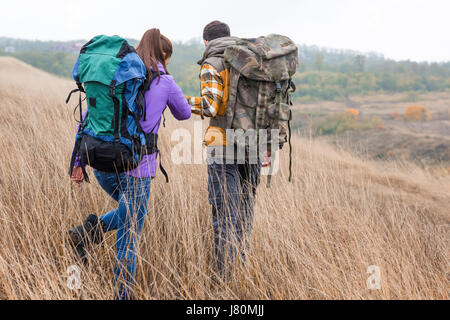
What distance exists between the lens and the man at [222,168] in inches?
86.0

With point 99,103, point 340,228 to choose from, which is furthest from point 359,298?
point 99,103

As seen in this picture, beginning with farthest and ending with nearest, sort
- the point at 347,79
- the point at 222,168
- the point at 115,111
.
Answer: the point at 347,79, the point at 222,168, the point at 115,111

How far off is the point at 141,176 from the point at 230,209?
2.40 ft

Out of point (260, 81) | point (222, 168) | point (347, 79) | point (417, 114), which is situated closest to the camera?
point (260, 81)

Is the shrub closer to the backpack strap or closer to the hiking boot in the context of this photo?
the hiking boot

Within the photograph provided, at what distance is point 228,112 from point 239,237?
36.4 inches

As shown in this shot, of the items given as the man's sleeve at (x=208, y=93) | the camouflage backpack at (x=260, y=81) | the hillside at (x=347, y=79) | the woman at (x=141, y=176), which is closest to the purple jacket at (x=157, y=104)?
the woman at (x=141, y=176)

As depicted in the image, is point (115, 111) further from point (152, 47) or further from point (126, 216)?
point (126, 216)

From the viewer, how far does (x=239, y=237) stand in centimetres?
239

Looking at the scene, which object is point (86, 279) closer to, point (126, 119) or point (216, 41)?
point (126, 119)

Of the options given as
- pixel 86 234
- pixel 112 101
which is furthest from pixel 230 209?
pixel 112 101

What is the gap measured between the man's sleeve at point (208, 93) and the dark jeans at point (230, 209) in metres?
0.43

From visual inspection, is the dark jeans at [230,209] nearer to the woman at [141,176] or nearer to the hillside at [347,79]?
the woman at [141,176]

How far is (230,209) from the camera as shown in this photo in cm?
238
